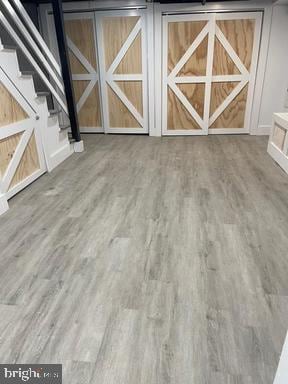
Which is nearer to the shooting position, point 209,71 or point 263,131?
point 209,71

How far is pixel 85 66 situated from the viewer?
198 inches

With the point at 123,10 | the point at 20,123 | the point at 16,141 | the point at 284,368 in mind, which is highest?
the point at 123,10

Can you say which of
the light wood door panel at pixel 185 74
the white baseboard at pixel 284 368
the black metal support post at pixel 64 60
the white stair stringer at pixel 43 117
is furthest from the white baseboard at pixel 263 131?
the white baseboard at pixel 284 368

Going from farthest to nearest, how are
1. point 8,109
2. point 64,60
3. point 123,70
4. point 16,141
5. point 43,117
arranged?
point 123,70 → point 64,60 → point 43,117 → point 16,141 → point 8,109

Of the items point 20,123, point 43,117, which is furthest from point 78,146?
point 20,123

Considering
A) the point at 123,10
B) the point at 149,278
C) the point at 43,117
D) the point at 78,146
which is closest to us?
the point at 149,278

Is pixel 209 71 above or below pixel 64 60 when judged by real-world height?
below

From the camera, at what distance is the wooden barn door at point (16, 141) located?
2.66 metres

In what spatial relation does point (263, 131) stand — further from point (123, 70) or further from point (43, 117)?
point (43, 117)

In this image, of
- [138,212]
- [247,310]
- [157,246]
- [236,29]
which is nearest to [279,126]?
[236,29]

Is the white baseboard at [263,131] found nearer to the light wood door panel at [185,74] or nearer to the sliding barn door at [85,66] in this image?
the light wood door panel at [185,74]

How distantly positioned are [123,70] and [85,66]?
0.72 meters

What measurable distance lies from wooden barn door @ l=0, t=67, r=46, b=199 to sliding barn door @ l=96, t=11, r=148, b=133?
7.43 ft

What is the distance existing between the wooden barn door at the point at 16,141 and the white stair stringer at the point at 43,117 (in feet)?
0.24
